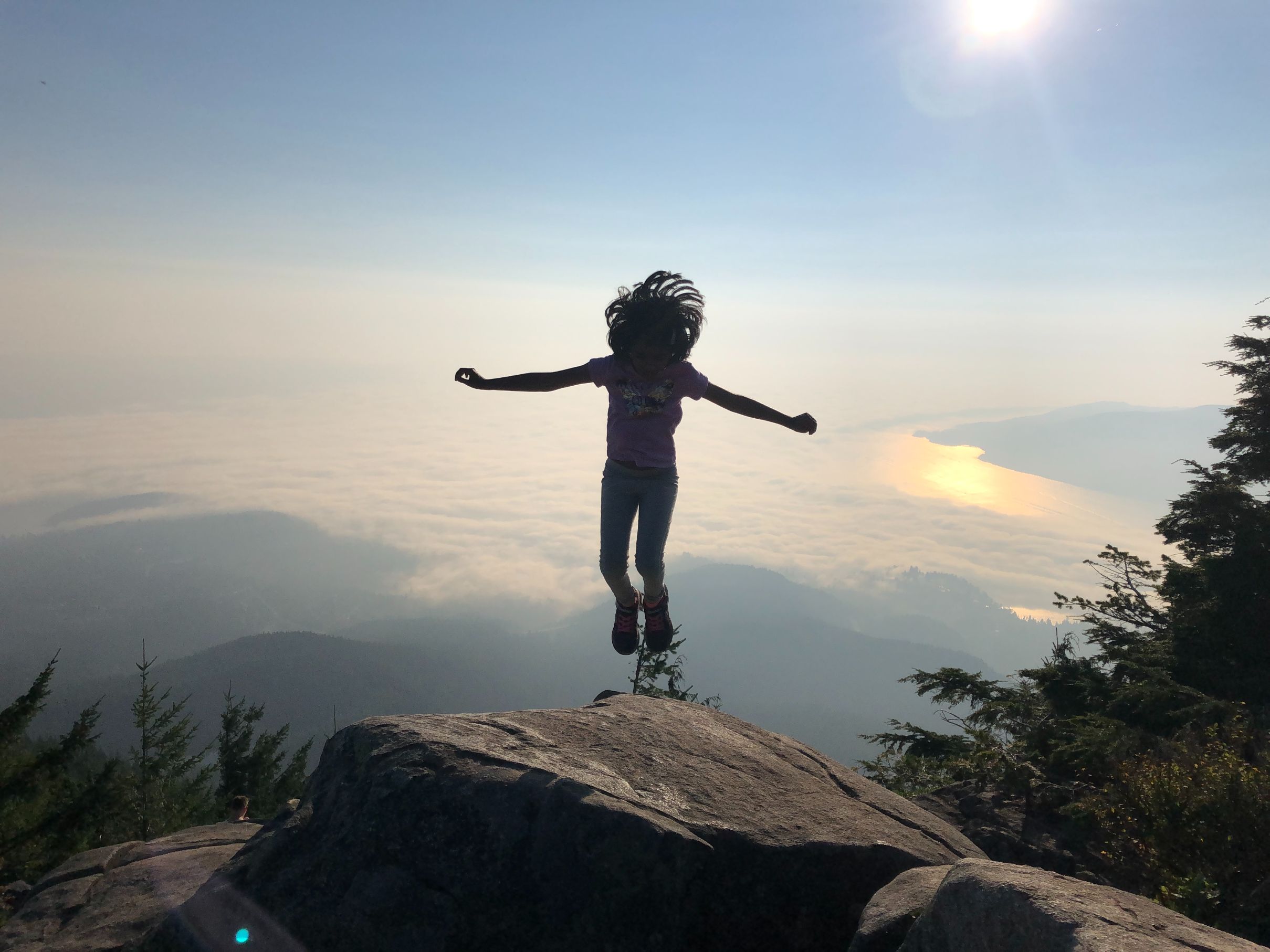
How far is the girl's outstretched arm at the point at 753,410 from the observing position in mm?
7078

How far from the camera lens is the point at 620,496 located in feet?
24.0

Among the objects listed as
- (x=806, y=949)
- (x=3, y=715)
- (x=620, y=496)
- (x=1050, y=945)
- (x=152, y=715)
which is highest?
(x=620, y=496)

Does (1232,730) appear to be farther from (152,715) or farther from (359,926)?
(152,715)

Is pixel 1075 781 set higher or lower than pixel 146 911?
higher

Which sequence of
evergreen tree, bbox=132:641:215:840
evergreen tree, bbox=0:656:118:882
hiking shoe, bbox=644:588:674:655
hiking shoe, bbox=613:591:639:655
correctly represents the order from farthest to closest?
evergreen tree, bbox=132:641:215:840 → evergreen tree, bbox=0:656:118:882 → hiking shoe, bbox=613:591:639:655 → hiking shoe, bbox=644:588:674:655

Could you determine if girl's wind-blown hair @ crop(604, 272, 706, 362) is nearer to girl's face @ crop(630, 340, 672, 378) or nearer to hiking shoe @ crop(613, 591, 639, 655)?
girl's face @ crop(630, 340, 672, 378)

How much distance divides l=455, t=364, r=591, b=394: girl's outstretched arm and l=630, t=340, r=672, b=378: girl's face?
475 millimetres

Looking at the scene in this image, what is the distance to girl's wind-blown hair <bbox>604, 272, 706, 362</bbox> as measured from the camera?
22.3 feet

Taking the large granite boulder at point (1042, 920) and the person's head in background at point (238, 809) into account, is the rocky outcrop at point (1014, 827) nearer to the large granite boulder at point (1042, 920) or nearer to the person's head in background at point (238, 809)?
the large granite boulder at point (1042, 920)

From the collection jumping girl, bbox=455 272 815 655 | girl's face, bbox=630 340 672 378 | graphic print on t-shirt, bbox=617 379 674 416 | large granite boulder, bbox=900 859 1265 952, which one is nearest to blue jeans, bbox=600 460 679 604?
jumping girl, bbox=455 272 815 655

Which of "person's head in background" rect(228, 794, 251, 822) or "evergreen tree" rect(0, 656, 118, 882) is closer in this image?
"person's head in background" rect(228, 794, 251, 822)

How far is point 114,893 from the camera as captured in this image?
7414 mm

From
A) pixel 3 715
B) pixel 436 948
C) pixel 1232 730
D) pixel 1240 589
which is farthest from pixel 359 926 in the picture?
pixel 3 715

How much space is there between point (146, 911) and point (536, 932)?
490cm
